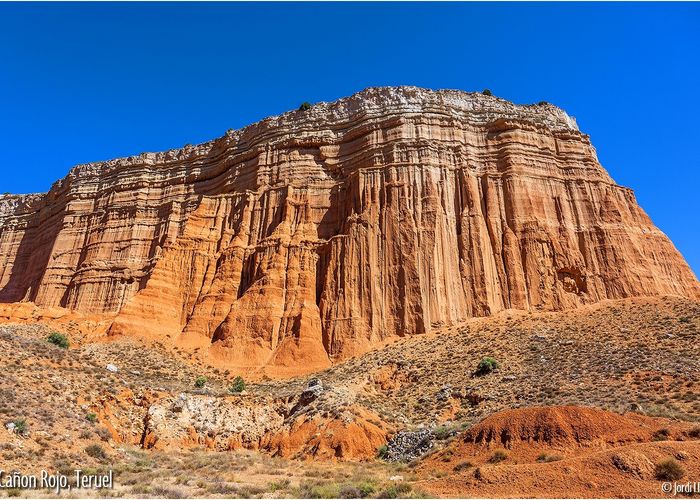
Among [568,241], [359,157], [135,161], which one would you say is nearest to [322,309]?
[359,157]

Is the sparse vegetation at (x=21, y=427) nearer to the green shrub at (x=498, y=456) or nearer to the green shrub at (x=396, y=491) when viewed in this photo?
the green shrub at (x=396, y=491)

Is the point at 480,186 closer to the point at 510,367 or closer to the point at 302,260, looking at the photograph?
the point at 302,260

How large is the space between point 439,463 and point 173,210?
51.6 metres

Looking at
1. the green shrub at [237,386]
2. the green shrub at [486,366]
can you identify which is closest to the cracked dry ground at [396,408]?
the green shrub at [486,366]

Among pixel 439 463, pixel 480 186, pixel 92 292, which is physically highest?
pixel 480 186

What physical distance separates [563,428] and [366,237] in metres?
31.4

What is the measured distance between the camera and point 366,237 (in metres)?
47.3

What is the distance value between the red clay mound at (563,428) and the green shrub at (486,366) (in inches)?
458

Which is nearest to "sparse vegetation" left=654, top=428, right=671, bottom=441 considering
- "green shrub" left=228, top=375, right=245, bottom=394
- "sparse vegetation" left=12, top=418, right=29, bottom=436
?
"sparse vegetation" left=12, top=418, right=29, bottom=436

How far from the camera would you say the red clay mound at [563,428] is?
1691 centimetres

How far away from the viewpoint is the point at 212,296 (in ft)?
164
